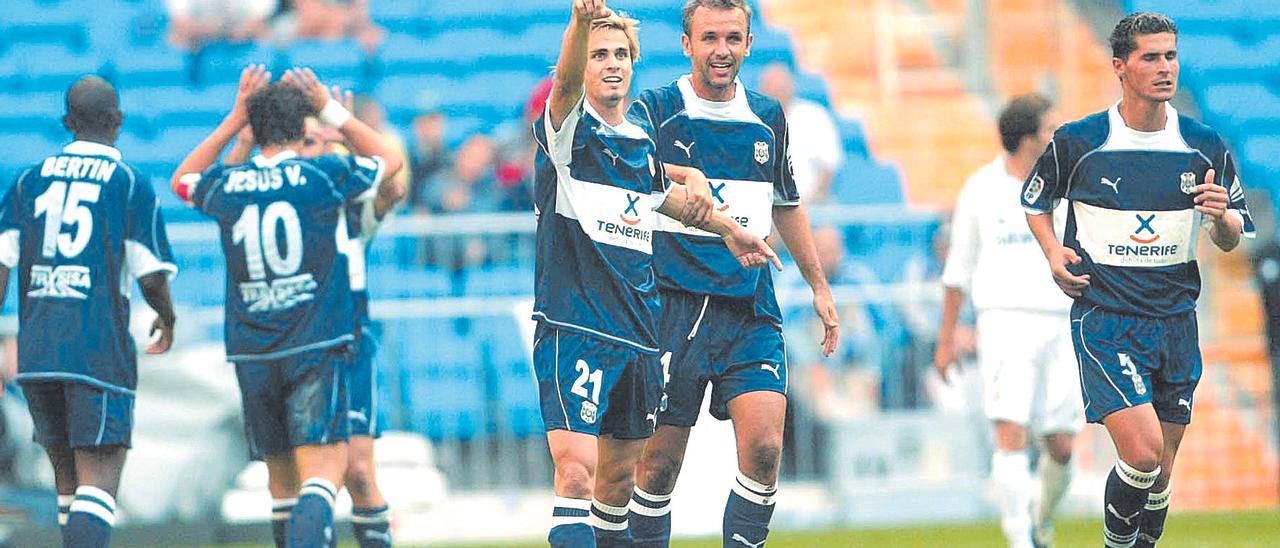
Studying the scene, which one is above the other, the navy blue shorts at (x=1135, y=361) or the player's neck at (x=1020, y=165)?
the player's neck at (x=1020, y=165)

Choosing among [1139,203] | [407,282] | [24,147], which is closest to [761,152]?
[1139,203]

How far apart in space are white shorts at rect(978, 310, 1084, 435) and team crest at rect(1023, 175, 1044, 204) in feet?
6.18

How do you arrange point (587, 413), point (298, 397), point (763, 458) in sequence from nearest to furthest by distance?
1. point (587, 413)
2. point (763, 458)
3. point (298, 397)

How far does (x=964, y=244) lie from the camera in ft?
31.0

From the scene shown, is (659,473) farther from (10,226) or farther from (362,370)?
(10,226)

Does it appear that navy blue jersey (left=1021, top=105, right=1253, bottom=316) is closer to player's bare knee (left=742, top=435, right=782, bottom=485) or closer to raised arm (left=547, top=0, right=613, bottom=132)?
player's bare knee (left=742, top=435, right=782, bottom=485)

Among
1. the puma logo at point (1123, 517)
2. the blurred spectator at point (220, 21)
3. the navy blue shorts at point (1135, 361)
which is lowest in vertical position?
the puma logo at point (1123, 517)

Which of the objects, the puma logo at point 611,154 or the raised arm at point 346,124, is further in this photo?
the raised arm at point 346,124

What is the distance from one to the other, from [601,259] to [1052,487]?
3791 millimetres

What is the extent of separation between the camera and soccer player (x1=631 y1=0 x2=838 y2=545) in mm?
6895

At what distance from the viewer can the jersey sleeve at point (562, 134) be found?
20.5 feet

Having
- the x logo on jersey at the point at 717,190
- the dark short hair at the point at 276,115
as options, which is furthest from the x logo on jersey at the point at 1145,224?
the dark short hair at the point at 276,115

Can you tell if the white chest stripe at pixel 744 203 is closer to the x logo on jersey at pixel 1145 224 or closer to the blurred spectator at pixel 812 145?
the x logo on jersey at pixel 1145 224

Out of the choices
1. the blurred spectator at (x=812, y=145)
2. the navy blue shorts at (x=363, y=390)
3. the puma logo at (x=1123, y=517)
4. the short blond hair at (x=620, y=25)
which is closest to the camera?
the short blond hair at (x=620, y=25)
